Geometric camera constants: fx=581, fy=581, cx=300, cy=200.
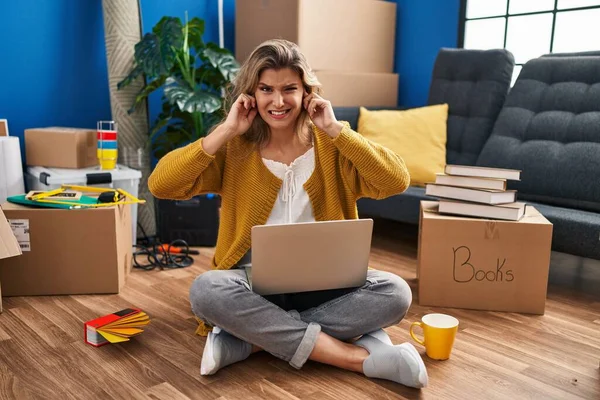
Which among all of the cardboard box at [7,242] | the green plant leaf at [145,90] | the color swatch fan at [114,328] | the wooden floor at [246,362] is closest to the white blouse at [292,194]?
the wooden floor at [246,362]

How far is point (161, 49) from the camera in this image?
107 inches

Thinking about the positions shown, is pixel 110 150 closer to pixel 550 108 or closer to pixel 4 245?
pixel 4 245

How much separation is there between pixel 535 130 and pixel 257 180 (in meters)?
1.53

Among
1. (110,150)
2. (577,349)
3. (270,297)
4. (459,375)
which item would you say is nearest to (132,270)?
(110,150)

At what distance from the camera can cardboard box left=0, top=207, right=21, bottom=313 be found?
1.89 metres

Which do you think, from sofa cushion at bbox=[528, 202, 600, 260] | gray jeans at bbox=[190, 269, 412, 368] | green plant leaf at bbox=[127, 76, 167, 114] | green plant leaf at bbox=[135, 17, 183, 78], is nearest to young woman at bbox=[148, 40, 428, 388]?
gray jeans at bbox=[190, 269, 412, 368]

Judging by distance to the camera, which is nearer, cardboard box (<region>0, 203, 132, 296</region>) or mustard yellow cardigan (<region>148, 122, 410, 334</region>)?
mustard yellow cardigan (<region>148, 122, 410, 334</region>)

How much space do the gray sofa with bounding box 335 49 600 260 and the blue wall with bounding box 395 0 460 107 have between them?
0.47m

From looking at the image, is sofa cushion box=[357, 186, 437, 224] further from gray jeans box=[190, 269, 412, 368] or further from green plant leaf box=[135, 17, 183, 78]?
green plant leaf box=[135, 17, 183, 78]

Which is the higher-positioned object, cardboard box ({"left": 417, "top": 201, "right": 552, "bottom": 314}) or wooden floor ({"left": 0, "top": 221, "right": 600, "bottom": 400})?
cardboard box ({"left": 417, "top": 201, "right": 552, "bottom": 314})

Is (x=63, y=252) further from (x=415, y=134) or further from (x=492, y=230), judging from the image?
(x=415, y=134)

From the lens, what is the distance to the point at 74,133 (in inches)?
97.8

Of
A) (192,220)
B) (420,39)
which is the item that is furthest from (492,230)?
(420,39)

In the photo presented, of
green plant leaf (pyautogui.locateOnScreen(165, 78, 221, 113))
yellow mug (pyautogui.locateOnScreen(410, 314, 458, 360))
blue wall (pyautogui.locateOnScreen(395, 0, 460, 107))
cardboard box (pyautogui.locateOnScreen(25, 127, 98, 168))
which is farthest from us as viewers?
blue wall (pyautogui.locateOnScreen(395, 0, 460, 107))
